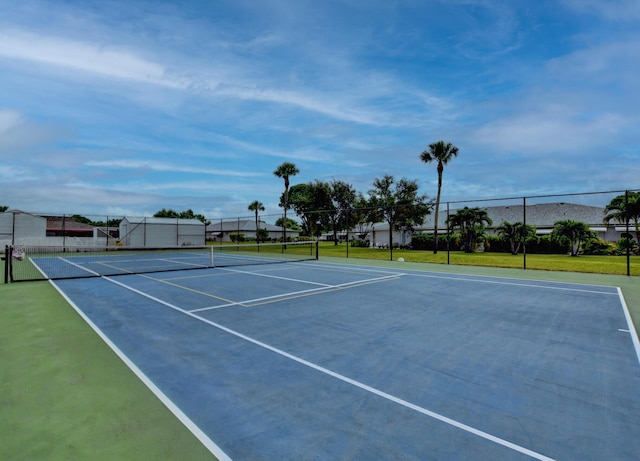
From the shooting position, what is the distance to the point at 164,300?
332 inches

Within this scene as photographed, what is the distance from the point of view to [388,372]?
4.18 meters

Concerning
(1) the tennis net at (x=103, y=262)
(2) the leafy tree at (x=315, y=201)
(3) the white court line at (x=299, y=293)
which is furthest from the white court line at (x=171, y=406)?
(2) the leafy tree at (x=315, y=201)

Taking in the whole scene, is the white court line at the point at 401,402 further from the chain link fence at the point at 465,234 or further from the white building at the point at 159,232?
the white building at the point at 159,232

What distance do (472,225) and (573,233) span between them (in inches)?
327

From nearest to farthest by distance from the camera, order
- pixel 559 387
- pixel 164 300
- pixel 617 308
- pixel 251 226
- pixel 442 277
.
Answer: pixel 559 387 < pixel 617 308 < pixel 164 300 < pixel 442 277 < pixel 251 226

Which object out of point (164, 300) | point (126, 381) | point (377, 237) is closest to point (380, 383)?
point (126, 381)

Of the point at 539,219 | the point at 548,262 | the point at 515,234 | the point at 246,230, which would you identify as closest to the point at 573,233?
the point at 515,234

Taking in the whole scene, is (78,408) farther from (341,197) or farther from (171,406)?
(341,197)

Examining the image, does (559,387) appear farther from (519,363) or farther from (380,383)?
(380,383)

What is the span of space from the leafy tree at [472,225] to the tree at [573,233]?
6175 millimetres

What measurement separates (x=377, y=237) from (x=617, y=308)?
42845 mm

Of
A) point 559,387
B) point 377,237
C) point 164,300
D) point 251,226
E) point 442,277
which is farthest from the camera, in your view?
point 251,226

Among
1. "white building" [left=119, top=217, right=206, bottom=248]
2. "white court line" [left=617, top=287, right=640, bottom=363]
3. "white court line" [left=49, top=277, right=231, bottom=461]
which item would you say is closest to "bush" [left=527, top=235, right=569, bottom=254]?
"white court line" [left=617, top=287, right=640, bottom=363]

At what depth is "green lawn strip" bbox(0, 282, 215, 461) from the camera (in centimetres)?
271
